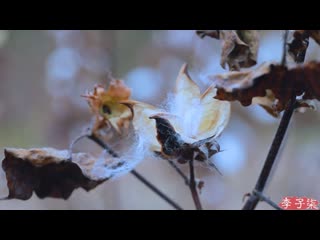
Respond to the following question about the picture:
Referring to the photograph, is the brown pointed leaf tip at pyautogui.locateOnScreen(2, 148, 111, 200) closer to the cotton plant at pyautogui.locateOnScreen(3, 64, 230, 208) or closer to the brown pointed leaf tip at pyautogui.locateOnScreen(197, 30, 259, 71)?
the cotton plant at pyautogui.locateOnScreen(3, 64, 230, 208)

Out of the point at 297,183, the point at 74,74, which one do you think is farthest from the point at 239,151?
the point at 74,74

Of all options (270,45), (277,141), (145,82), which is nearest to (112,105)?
(277,141)

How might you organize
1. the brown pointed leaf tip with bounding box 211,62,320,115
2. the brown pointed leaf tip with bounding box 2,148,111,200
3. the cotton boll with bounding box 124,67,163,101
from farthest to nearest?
the cotton boll with bounding box 124,67,163,101, the brown pointed leaf tip with bounding box 2,148,111,200, the brown pointed leaf tip with bounding box 211,62,320,115

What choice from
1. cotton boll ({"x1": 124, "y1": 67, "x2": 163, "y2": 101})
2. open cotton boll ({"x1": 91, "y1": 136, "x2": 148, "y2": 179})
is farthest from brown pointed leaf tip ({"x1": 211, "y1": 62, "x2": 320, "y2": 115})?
cotton boll ({"x1": 124, "y1": 67, "x2": 163, "y2": 101})

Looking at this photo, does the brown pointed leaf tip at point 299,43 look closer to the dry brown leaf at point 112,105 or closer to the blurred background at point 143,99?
the dry brown leaf at point 112,105

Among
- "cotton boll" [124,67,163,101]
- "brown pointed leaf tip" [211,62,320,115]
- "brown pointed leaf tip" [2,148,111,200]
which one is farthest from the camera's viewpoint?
"cotton boll" [124,67,163,101]

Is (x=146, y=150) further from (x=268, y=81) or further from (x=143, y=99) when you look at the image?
(x=143, y=99)
